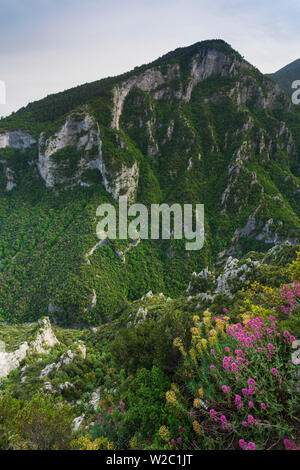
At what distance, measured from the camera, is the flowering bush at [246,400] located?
5.50 metres

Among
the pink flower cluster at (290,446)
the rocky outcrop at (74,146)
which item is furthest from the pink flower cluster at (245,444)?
the rocky outcrop at (74,146)

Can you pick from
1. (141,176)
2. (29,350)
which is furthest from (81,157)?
(29,350)

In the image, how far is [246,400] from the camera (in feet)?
19.9

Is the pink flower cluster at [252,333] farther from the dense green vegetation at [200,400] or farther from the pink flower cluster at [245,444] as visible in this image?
the pink flower cluster at [245,444]

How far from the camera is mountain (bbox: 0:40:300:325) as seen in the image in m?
78.6

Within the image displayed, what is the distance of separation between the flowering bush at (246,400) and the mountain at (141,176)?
2658 inches

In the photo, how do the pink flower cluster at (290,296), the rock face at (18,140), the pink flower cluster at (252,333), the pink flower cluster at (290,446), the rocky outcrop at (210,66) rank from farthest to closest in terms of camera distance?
1. the rocky outcrop at (210,66)
2. the rock face at (18,140)
3. the pink flower cluster at (290,296)
4. the pink flower cluster at (252,333)
5. the pink flower cluster at (290,446)

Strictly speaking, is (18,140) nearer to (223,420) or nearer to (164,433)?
(164,433)

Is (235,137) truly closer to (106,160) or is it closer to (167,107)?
(167,107)

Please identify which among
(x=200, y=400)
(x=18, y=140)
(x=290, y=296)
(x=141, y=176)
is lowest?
(x=200, y=400)

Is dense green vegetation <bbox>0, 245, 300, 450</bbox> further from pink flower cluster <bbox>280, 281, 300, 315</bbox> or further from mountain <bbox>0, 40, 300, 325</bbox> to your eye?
mountain <bbox>0, 40, 300, 325</bbox>

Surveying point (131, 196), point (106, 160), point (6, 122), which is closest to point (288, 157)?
point (131, 196)

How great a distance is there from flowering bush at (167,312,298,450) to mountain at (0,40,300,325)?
67518mm

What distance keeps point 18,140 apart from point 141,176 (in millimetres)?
71613
